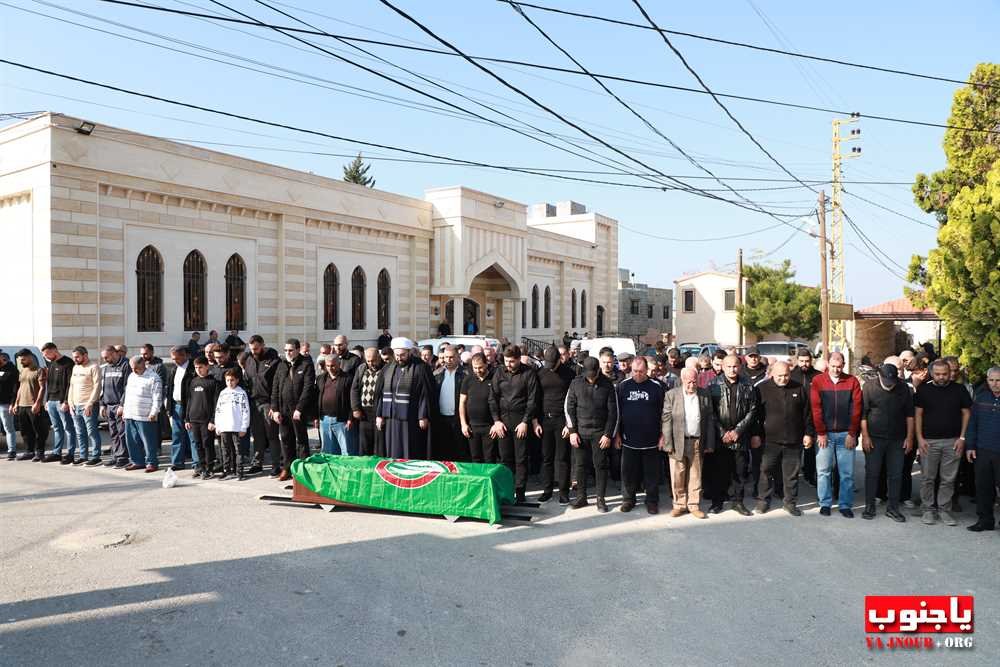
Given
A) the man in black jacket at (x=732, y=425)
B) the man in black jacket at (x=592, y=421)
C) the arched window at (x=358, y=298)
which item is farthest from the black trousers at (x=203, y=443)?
the arched window at (x=358, y=298)

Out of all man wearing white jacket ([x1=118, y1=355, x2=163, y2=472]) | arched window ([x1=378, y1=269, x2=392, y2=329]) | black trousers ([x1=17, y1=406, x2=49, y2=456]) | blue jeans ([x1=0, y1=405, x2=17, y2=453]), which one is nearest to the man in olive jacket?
man wearing white jacket ([x1=118, y1=355, x2=163, y2=472])

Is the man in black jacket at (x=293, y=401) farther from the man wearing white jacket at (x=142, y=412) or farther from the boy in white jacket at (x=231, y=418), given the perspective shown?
the man wearing white jacket at (x=142, y=412)

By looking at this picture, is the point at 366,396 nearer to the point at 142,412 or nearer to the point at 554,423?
the point at 554,423

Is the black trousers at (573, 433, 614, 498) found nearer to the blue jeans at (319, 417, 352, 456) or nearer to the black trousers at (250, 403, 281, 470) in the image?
the blue jeans at (319, 417, 352, 456)

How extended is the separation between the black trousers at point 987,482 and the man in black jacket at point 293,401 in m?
8.18

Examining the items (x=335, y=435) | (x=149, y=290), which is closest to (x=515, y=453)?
(x=335, y=435)

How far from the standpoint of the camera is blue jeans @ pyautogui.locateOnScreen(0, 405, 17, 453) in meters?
11.4

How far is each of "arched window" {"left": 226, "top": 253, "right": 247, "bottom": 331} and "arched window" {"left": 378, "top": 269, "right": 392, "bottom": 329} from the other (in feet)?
18.1

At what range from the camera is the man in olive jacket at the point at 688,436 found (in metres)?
8.14

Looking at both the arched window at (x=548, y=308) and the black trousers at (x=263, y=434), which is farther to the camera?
the arched window at (x=548, y=308)

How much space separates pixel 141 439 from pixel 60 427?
1.92 metres

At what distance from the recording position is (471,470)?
25.9 ft

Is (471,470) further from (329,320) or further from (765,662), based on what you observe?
(329,320)

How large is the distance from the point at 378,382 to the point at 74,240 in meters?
10.4
